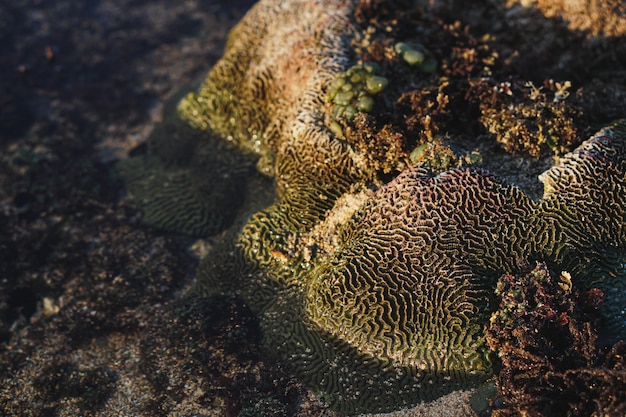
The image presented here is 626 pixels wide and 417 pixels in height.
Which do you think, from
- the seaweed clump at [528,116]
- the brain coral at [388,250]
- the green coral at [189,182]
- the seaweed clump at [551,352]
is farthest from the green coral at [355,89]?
the seaweed clump at [551,352]

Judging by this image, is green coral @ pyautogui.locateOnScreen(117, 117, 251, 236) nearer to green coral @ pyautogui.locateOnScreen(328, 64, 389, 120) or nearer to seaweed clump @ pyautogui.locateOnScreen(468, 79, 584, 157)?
green coral @ pyautogui.locateOnScreen(328, 64, 389, 120)

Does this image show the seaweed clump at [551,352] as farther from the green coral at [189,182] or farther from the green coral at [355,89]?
the green coral at [189,182]

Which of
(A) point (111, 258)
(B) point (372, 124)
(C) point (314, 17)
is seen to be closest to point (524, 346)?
(B) point (372, 124)

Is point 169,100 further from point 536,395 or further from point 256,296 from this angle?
point 536,395

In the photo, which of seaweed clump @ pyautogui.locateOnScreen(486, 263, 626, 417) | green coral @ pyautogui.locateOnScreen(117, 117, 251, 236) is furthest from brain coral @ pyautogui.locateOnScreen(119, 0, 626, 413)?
green coral @ pyautogui.locateOnScreen(117, 117, 251, 236)

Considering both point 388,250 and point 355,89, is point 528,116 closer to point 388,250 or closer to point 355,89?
point 355,89

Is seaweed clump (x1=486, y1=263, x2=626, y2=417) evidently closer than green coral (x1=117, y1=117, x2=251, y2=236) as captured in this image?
Yes

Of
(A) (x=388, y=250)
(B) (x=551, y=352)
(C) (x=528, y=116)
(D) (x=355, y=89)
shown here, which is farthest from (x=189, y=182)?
(B) (x=551, y=352)
